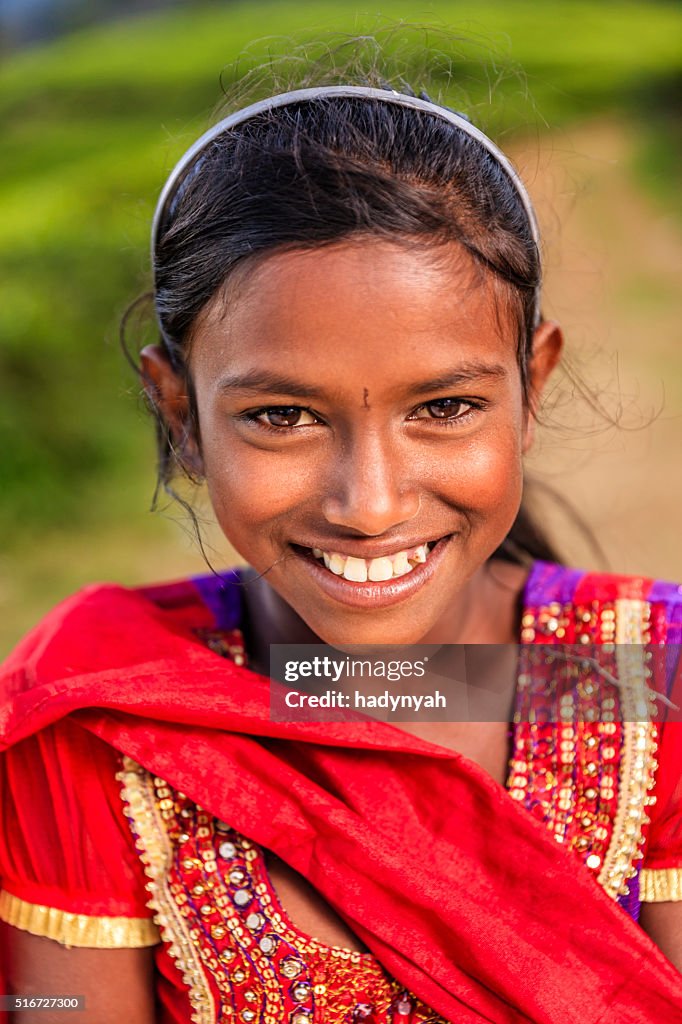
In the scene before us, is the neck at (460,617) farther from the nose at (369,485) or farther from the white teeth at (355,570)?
the nose at (369,485)

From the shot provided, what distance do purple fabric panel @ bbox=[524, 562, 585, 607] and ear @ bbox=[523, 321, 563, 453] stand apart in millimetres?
235

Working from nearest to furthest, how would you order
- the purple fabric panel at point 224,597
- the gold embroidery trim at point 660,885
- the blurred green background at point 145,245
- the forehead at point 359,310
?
1. the forehead at point 359,310
2. the gold embroidery trim at point 660,885
3. the purple fabric panel at point 224,597
4. the blurred green background at point 145,245

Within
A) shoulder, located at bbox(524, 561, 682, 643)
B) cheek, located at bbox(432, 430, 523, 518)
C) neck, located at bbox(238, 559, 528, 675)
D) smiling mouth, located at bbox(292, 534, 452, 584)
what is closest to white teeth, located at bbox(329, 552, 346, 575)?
smiling mouth, located at bbox(292, 534, 452, 584)

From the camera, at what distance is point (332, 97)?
1.44 meters

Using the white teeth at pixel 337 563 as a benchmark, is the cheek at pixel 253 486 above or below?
above

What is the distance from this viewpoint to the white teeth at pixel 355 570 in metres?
1.42

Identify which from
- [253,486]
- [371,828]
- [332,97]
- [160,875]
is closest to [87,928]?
[160,875]

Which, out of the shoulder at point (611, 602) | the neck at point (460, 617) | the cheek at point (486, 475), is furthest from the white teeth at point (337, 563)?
the shoulder at point (611, 602)

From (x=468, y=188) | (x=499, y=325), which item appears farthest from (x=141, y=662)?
(x=468, y=188)

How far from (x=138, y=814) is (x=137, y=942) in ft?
0.58

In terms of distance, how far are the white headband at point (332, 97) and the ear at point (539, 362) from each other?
0.03 m

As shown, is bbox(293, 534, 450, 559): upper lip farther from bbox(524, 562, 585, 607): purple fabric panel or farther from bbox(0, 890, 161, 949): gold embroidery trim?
bbox(0, 890, 161, 949): gold embroidery trim

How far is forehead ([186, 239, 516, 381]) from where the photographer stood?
4.23 ft

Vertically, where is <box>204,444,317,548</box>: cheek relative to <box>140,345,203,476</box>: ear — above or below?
below
